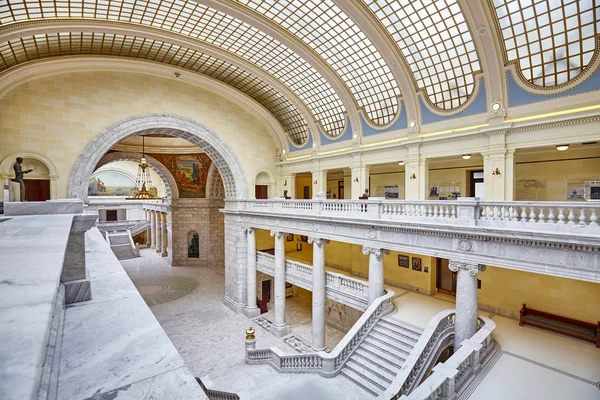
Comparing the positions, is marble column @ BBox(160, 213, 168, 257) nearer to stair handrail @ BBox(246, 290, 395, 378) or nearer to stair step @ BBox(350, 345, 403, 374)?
stair handrail @ BBox(246, 290, 395, 378)

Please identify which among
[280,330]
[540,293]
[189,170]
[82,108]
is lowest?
[280,330]

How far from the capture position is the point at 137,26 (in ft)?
45.2

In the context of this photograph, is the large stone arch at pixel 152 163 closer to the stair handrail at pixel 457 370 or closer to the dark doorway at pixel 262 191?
the dark doorway at pixel 262 191

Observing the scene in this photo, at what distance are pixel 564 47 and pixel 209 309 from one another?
65.7 feet

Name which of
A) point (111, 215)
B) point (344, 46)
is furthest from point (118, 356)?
point (111, 215)

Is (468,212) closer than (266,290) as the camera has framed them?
Yes

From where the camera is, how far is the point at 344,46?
46.2ft

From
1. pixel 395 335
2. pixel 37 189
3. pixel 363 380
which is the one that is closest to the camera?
pixel 363 380

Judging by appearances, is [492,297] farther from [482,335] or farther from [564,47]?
[564,47]

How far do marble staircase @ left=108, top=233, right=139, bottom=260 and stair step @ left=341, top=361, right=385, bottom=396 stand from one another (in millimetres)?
28625

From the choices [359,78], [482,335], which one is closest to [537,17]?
[359,78]

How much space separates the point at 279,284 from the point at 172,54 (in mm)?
13149

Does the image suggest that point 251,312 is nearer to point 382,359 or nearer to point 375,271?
point 375,271

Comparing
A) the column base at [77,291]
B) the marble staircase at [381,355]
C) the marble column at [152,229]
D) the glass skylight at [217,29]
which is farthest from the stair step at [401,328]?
the marble column at [152,229]
